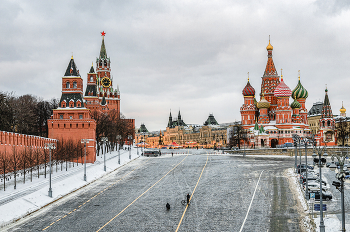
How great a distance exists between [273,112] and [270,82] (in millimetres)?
10357

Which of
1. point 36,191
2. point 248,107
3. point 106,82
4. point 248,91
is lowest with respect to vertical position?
point 36,191

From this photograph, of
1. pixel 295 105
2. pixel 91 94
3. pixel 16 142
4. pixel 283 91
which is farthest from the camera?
pixel 295 105

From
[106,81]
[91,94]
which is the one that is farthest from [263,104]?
[106,81]

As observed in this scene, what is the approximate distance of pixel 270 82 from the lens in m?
133

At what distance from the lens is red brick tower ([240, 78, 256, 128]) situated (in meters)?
131

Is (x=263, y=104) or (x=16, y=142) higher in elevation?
(x=263, y=104)

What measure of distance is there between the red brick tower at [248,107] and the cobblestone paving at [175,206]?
7607 centimetres

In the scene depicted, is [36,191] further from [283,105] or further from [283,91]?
[283,105]

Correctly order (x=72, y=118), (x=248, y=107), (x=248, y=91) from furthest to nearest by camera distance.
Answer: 1. (x=248, y=91)
2. (x=248, y=107)
3. (x=72, y=118)

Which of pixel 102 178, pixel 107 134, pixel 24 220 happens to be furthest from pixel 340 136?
pixel 24 220

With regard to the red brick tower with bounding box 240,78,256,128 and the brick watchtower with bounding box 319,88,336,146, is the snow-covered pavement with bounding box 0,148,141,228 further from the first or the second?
the brick watchtower with bounding box 319,88,336,146

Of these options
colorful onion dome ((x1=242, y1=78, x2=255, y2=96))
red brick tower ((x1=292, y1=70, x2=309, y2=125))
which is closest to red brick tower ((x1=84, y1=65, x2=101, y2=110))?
colorful onion dome ((x1=242, y1=78, x2=255, y2=96))

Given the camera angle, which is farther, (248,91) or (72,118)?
(248,91)

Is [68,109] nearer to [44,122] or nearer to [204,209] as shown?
[44,122]
